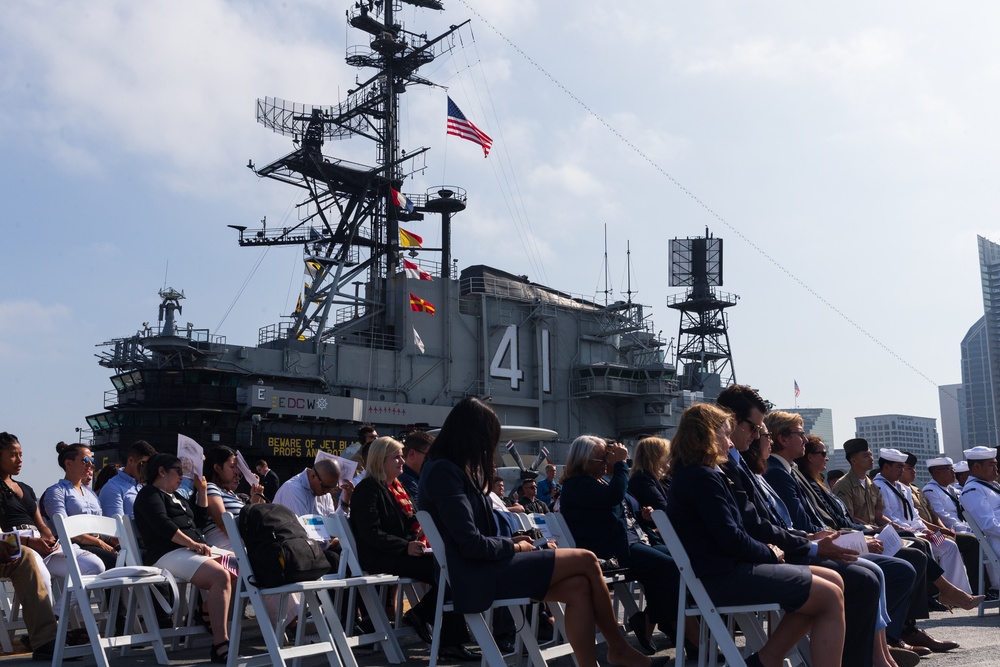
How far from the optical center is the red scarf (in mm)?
6352

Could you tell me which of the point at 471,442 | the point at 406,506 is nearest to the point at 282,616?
the point at 406,506

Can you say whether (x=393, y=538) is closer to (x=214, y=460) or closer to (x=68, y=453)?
(x=214, y=460)

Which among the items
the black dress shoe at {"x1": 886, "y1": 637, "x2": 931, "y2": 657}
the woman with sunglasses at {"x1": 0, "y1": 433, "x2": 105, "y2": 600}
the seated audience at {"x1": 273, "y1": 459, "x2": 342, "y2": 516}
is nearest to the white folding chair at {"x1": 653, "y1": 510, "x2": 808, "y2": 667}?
the black dress shoe at {"x1": 886, "y1": 637, "x2": 931, "y2": 657}

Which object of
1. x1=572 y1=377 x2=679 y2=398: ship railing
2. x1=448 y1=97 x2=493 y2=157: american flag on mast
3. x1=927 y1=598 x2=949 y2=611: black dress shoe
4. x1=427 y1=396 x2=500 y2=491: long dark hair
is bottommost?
x1=927 y1=598 x2=949 y2=611: black dress shoe

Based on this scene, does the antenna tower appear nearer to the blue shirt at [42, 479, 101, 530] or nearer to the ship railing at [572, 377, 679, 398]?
the ship railing at [572, 377, 679, 398]

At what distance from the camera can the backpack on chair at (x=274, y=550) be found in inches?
193

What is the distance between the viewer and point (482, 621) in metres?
4.57

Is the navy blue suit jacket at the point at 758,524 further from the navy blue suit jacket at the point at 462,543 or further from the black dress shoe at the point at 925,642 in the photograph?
the black dress shoe at the point at 925,642

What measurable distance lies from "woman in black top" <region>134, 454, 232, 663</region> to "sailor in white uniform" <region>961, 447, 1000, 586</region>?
6773 millimetres

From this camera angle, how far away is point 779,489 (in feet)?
19.4

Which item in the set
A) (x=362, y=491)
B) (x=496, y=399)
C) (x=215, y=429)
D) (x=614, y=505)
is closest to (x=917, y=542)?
(x=614, y=505)

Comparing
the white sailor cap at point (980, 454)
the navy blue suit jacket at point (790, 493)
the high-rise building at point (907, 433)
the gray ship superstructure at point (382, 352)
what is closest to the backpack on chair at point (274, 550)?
the navy blue suit jacket at point (790, 493)

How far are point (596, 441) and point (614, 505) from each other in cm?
45

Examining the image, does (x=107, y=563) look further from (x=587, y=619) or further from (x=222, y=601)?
(x=587, y=619)
